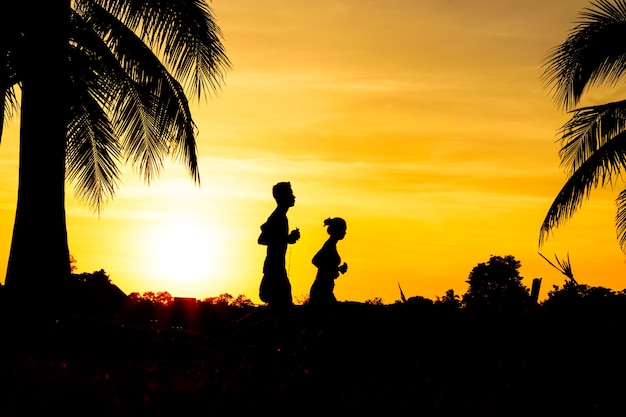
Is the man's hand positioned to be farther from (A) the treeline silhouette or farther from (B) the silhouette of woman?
(B) the silhouette of woman

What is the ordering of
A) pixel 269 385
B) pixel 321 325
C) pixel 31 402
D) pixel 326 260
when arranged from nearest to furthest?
pixel 31 402 → pixel 269 385 → pixel 321 325 → pixel 326 260

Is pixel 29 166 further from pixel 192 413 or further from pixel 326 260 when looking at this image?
pixel 192 413

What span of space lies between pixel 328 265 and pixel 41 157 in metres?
4.11

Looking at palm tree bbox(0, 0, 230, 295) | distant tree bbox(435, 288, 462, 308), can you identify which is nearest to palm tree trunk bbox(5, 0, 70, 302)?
palm tree bbox(0, 0, 230, 295)

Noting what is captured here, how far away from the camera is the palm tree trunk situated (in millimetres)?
11781

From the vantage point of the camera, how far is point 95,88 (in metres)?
13.2

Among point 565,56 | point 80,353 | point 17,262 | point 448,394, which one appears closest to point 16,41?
point 17,262

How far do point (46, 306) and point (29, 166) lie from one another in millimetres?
1899

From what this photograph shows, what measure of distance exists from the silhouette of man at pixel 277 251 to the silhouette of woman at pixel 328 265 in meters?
0.97

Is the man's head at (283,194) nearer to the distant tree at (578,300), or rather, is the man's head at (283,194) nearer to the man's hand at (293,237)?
the man's hand at (293,237)

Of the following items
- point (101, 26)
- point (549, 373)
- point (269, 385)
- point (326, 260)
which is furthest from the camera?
point (101, 26)

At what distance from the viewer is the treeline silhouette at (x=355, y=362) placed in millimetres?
4809

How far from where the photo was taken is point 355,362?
7.66 metres

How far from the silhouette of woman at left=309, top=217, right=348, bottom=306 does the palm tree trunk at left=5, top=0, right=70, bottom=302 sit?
11.6 ft
